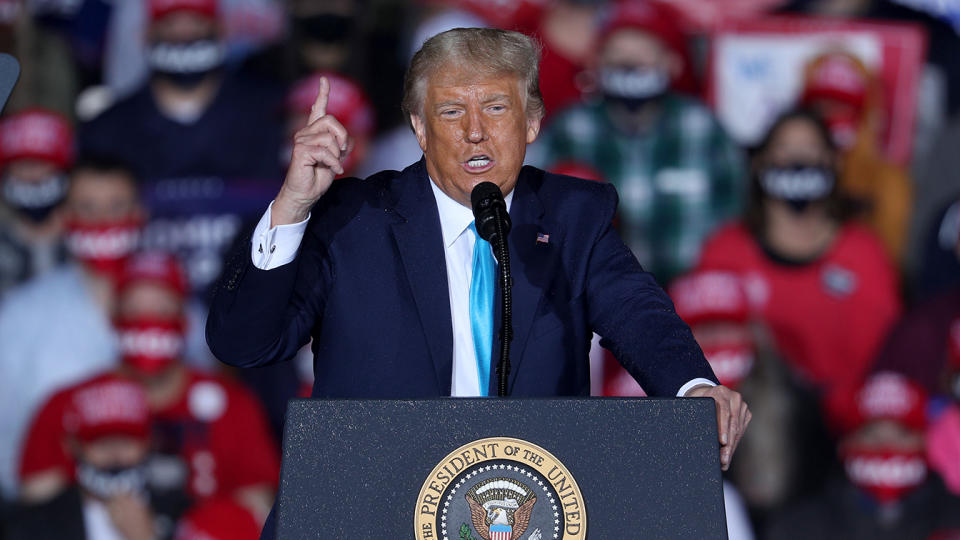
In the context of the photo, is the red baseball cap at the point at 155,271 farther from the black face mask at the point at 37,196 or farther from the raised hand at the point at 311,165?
the raised hand at the point at 311,165

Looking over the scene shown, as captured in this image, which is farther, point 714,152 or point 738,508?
point 714,152

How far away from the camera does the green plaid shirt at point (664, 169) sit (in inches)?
220

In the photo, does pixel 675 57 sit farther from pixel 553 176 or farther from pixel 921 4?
pixel 553 176

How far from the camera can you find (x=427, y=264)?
222cm

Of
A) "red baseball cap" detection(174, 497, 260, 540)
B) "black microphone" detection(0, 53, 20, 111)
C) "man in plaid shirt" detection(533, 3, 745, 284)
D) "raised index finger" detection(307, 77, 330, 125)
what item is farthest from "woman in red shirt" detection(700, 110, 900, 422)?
"black microphone" detection(0, 53, 20, 111)

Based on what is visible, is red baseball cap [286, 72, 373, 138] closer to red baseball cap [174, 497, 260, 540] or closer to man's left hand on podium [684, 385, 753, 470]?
red baseball cap [174, 497, 260, 540]

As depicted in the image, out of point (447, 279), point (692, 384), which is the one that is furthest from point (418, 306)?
point (692, 384)

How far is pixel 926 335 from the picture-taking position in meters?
5.46

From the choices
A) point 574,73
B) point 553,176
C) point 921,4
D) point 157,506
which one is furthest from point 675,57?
point 553,176

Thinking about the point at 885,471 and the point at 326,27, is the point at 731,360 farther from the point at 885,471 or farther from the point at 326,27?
the point at 326,27

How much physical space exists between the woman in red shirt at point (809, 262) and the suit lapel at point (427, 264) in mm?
3356

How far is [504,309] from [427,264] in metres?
0.25

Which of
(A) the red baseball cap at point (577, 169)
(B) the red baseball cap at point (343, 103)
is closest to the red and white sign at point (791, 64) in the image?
(A) the red baseball cap at point (577, 169)

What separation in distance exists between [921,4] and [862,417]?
6.25 ft
